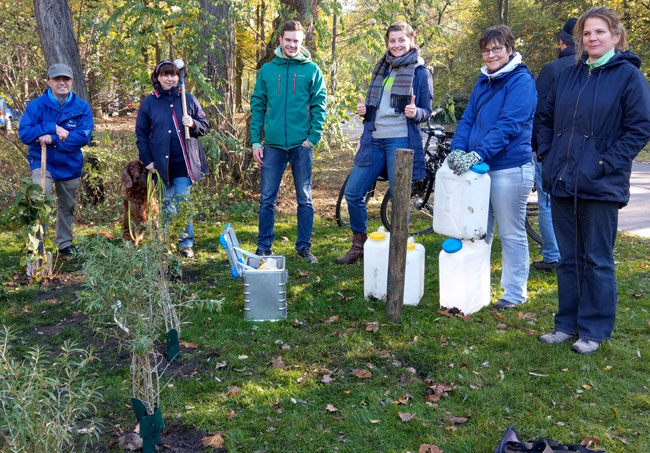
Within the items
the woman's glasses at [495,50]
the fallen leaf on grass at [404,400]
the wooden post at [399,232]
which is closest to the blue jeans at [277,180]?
the wooden post at [399,232]

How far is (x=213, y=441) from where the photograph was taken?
3020 mm

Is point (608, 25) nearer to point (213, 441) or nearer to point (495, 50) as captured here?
point (495, 50)

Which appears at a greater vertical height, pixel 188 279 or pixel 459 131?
pixel 459 131

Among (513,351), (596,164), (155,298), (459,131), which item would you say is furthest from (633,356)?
(155,298)

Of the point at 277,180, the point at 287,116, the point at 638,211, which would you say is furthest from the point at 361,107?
the point at 638,211

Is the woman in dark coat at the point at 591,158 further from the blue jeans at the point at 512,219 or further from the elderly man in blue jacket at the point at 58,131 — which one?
the elderly man in blue jacket at the point at 58,131

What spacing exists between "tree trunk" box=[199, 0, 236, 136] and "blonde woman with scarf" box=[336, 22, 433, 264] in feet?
10.5

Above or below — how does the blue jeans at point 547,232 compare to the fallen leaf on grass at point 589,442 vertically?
above

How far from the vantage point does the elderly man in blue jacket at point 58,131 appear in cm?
554

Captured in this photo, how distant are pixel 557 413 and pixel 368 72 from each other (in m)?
6.01

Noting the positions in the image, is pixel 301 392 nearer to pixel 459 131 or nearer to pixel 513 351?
pixel 513 351

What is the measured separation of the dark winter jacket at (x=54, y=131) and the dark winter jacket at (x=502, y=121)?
3686 millimetres

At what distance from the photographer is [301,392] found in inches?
140

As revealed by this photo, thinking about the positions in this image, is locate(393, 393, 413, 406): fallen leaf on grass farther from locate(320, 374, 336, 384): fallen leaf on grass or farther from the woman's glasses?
the woman's glasses
